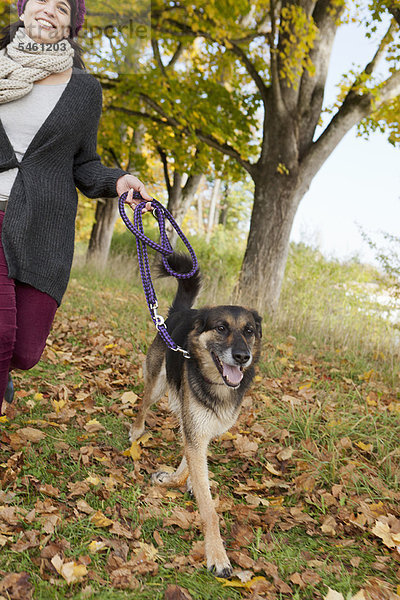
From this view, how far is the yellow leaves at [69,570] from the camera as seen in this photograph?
199 cm

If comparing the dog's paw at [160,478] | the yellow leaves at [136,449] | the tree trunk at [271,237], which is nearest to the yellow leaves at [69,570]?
the dog's paw at [160,478]

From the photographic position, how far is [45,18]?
233 centimetres

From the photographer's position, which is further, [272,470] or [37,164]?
[272,470]

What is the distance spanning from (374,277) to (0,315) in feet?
22.6

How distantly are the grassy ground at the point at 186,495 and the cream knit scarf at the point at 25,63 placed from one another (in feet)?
7.03

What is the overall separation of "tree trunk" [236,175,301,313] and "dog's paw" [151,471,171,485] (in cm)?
559

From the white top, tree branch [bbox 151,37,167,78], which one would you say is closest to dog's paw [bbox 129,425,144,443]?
the white top

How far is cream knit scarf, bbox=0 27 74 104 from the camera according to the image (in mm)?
2252

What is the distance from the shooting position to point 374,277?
788 cm

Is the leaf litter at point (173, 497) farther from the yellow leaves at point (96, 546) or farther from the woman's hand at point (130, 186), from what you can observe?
the woman's hand at point (130, 186)

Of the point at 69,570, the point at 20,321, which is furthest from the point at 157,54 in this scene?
the point at 69,570

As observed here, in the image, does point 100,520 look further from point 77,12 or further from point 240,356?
point 77,12

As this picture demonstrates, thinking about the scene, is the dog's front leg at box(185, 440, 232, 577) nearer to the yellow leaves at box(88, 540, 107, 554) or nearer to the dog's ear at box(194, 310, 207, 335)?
the yellow leaves at box(88, 540, 107, 554)

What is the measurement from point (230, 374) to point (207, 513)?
77 centimetres
